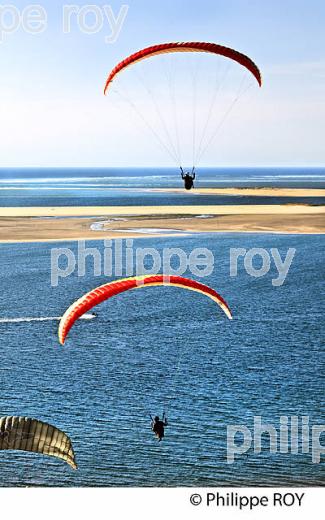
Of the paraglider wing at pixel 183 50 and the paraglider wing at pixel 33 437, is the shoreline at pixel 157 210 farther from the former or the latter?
the paraglider wing at pixel 33 437

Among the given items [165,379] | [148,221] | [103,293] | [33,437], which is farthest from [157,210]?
[33,437]

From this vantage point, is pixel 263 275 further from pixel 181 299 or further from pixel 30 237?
pixel 30 237

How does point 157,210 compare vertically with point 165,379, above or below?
above

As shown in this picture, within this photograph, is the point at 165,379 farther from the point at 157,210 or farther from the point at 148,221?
the point at 157,210

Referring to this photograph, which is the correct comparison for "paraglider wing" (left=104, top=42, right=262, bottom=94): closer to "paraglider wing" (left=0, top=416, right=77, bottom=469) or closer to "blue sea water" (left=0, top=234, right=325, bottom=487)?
"paraglider wing" (left=0, top=416, right=77, bottom=469)

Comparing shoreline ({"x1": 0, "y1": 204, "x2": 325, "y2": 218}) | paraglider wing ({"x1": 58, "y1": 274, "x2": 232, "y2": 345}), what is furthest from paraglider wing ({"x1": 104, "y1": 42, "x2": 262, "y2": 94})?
shoreline ({"x1": 0, "y1": 204, "x2": 325, "y2": 218})

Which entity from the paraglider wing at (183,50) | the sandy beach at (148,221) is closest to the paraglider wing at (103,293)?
the paraglider wing at (183,50)

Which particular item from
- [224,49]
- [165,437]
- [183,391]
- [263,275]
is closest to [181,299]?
[263,275]
